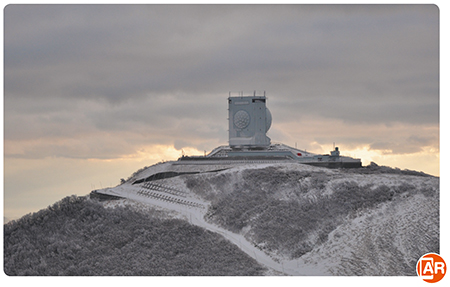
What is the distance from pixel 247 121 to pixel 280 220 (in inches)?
1024

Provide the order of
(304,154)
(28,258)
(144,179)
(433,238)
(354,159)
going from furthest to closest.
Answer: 1. (304,154)
2. (354,159)
3. (144,179)
4. (433,238)
5. (28,258)

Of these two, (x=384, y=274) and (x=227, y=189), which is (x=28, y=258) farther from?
(x=384, y=274)

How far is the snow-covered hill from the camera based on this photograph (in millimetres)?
34188

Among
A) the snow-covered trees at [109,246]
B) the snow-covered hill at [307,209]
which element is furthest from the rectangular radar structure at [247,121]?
the snow-covered trees at [109,246]

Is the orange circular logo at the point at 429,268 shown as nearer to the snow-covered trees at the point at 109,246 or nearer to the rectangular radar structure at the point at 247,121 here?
the snow-covered trees at the point at 109,246

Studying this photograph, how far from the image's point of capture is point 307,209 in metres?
40.8

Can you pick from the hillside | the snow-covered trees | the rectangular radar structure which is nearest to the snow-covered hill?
the hillside

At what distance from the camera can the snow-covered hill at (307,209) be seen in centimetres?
3419

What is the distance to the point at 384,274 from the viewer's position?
3209 centimetres

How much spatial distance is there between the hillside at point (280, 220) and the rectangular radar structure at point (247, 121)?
1344 cm

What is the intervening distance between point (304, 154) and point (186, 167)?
55.7 feet

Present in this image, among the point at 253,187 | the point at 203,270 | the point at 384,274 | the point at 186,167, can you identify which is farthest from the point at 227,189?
the point at 384,274

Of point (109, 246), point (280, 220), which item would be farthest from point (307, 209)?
point (109, 246)

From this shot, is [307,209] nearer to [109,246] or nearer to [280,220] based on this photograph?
[280,220]
